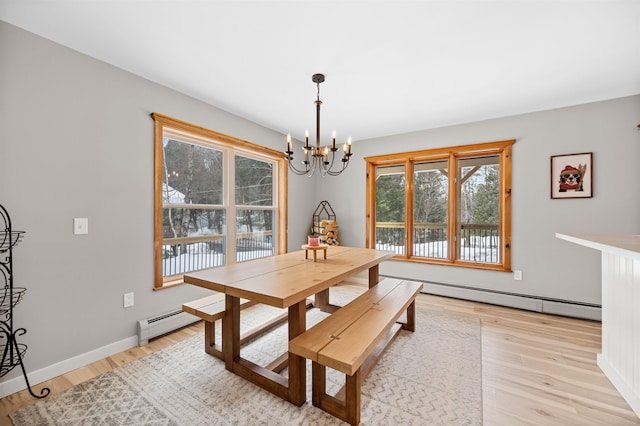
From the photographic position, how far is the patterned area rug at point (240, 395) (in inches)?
60.4

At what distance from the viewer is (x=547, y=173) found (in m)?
3.12

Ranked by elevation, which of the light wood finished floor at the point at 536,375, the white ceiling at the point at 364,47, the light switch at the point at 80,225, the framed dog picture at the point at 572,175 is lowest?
the light wood finished floor at the point at 536,375

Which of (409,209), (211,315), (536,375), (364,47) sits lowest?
(536,375)

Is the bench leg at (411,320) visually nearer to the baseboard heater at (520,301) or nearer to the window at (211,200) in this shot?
the baseboard heater at (520,301)

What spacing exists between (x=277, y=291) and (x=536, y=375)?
203 cm

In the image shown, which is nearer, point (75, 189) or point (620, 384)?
point (620, 384)

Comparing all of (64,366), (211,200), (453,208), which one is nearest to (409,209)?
(453,208)

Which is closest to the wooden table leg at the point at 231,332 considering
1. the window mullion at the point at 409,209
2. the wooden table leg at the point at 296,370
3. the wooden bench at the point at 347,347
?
the wooden table leg at the point at 296,370

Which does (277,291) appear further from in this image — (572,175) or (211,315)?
(572,175)

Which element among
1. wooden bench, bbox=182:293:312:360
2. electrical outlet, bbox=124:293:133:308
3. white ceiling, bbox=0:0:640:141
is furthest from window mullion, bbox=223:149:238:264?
electrical outlet, bbox=124:293:133:308

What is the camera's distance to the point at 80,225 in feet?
6.70

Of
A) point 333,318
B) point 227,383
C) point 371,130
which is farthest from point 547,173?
point 227,383

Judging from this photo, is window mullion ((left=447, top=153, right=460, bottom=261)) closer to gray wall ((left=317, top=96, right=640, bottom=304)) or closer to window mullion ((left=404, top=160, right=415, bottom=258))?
gray wall ((left=317, top=96, right=640, bottom=304))

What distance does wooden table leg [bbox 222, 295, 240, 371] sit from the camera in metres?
1.97
